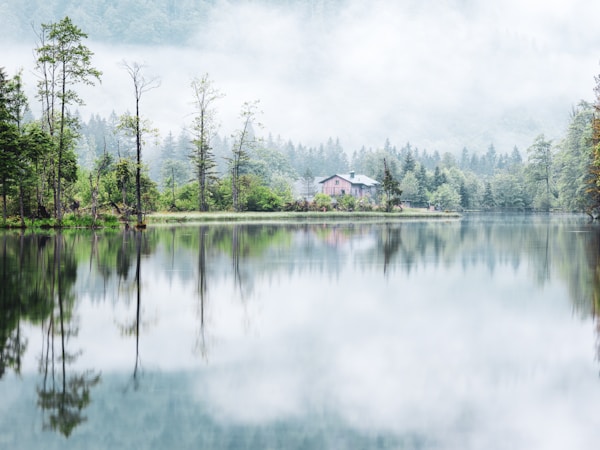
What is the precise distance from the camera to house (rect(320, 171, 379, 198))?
445ft

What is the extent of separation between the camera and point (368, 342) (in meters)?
9.58

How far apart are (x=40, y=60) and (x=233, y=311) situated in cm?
3665

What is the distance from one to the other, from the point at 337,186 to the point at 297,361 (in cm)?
13002

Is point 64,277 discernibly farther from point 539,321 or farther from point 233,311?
point 539,321

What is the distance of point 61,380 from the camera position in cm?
774

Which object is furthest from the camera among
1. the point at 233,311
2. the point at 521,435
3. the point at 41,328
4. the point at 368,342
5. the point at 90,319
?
the point at 233,311

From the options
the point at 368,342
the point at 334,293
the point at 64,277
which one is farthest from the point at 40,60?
the point at 368,342

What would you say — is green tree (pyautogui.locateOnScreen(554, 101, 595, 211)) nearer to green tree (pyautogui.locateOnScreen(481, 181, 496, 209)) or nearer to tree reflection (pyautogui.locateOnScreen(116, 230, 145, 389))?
green tree (pyautogui.locateOnScreen(481, 181, 496, 209))

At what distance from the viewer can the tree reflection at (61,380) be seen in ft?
21.6

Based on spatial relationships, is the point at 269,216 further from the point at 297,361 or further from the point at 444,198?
the point at 444,198

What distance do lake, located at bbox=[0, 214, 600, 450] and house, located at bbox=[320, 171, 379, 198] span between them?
389 ft

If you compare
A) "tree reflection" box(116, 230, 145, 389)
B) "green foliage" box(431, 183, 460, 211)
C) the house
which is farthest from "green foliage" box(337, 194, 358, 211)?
"tree reflection" box(116, 230, 145, 389)

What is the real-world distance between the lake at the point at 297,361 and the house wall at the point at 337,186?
11870 centimetres

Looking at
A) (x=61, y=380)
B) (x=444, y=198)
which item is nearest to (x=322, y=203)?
(x=444, y=198)
